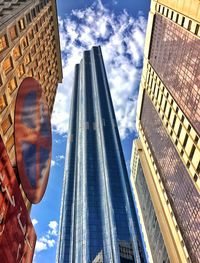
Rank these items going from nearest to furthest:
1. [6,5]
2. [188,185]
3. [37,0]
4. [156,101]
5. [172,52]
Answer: [6,5]
[37,0]
[188,185]
[172,52]
[156,101]

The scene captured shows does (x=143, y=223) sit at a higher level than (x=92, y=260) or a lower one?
higher

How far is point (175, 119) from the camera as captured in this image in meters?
76.3

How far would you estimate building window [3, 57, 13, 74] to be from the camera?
34.6m

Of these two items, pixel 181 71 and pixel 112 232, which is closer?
pixel 181 71

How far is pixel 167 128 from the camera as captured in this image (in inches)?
3278

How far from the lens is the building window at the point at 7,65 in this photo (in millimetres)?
34631

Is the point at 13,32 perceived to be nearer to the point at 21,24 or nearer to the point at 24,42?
the point at 21,24

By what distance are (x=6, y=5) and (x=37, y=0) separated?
313 inches

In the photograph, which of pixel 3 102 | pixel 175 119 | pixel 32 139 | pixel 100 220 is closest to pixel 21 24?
pixel 3 102

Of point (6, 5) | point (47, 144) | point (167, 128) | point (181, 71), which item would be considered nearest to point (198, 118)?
point (181, 71)

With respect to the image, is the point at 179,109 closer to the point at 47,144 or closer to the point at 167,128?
the point at 167,128

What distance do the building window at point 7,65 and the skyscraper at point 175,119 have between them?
38661 millimetres

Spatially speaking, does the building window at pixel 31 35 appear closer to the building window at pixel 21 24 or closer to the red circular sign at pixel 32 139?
the building window at pixel 21 24

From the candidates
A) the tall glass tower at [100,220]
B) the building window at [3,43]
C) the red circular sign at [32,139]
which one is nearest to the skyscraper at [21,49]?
the building window at [3,43]
